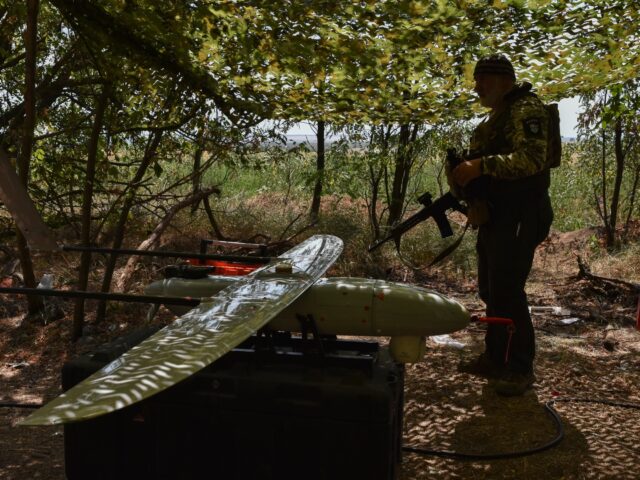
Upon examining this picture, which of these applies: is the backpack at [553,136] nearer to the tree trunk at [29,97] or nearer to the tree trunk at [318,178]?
the tree trunk at [29,97]

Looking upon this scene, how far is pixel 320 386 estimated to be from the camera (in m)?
2.70

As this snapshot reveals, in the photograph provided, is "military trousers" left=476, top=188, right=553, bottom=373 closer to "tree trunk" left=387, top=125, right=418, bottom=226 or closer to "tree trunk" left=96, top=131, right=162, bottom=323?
"tree trunk" left=96, top=131, right=162, bottom=323

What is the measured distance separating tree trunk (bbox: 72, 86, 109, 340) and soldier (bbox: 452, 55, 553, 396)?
3.76 m

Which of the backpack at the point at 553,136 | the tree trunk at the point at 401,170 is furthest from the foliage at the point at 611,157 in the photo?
the backpack at the point at 553,136

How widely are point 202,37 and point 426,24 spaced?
6.19ft

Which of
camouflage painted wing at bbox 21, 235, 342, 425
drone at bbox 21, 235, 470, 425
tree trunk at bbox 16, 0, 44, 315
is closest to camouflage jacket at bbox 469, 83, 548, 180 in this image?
drone at bbox 21, 235, 470, 425

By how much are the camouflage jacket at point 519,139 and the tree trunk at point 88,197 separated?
3.93 metres

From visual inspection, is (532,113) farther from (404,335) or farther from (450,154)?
(404,335)

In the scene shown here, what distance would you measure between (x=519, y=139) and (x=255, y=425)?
2421 millimetres

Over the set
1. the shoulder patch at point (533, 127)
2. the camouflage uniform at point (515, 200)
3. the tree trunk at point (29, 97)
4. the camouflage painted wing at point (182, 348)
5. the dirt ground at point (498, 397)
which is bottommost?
the dirt ground at point (498, 397)

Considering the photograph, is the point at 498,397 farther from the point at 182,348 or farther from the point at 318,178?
the point at 318,178

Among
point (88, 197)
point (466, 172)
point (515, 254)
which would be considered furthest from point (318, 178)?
point (515, 254)

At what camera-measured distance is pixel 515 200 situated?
3.93m

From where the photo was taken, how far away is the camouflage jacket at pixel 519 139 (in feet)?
12.2
